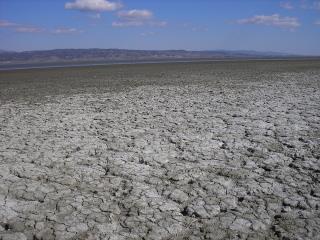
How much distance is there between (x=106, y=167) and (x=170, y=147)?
1137mm

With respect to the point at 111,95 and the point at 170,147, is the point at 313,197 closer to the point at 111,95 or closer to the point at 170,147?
the point at 170,147

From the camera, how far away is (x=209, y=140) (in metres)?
5.30

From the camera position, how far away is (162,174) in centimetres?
405

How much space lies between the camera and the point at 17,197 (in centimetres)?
346

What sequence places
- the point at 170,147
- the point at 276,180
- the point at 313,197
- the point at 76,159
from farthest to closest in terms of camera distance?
the point at 170,147
the point at 76,159
the point at 276,180
the point at 313,197

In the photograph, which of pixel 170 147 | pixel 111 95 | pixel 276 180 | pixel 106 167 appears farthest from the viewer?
pixel 111 95

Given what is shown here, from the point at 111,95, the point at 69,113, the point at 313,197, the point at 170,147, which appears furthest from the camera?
the point at 111,95

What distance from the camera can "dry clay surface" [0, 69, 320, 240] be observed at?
2926 millimetres

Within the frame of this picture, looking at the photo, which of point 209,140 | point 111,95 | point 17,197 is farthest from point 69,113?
point 17,197

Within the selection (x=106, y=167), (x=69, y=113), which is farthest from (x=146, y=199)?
(x=69, y=113)

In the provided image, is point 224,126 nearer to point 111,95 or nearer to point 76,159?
point 76,159

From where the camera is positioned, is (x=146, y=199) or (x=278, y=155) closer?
(x=146, y=199)

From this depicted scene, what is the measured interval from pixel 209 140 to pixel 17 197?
292cm

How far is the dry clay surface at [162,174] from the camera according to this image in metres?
2.93
